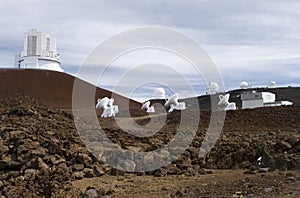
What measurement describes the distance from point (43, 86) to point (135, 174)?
3035 cm

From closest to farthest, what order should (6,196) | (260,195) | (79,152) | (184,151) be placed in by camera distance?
(260,195) → (6,196) → (79,152) → (184,151)

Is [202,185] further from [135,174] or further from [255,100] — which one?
[255,100]

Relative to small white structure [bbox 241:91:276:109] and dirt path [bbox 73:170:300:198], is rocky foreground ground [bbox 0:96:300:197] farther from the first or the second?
small white structure [bbox 241:91:276:109]

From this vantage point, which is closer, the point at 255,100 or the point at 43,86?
the point at 255,100

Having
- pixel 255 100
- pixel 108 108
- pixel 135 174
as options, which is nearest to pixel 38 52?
pixel 108 108

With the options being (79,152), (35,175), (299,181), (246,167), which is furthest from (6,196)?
(246,167)

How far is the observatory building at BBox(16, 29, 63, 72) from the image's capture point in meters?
46.1

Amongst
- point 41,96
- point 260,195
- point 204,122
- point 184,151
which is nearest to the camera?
point 260,195

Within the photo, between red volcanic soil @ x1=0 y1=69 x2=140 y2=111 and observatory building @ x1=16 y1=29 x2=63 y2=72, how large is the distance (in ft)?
6.77

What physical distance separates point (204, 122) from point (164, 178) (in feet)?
41.5

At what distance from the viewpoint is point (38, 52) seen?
46.3 metres

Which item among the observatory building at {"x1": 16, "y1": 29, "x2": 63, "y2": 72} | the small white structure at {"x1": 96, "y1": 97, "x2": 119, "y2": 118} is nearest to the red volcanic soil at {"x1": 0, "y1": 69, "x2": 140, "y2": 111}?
the observatory building at {"x1": 16, "y1": 29, "x2": 63, "y2": 72}

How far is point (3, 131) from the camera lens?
46.2 feet

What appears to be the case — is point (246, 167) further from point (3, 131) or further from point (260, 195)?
point (3, 131)
